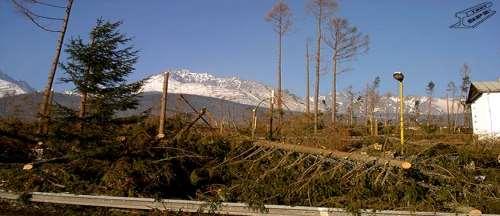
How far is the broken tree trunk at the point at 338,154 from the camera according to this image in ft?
28.8

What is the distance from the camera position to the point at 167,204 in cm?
792

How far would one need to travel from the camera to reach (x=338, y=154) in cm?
980

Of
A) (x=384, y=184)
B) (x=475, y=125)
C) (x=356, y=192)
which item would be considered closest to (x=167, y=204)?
(x=356, y=192)

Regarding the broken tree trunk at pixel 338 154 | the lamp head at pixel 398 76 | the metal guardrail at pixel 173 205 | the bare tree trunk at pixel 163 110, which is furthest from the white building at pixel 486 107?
the metal guardrail at pixel 173 205

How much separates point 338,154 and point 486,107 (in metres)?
25.2

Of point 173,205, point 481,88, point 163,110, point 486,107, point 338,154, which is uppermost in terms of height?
point 481,88

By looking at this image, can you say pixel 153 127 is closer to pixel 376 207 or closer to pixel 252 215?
pixel 252 215

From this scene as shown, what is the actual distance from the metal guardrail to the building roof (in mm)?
26633

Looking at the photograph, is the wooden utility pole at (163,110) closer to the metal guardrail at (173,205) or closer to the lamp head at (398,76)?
the metal guardrail at (173,205)

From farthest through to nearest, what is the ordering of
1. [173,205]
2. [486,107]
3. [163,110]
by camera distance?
[486,107], [163,110], [173,205]

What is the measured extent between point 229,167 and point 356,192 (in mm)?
3038

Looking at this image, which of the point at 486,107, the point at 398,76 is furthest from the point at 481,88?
the point at 398,76

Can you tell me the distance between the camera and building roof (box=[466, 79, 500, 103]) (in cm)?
3093

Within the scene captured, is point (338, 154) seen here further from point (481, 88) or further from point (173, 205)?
point (481, 88)
